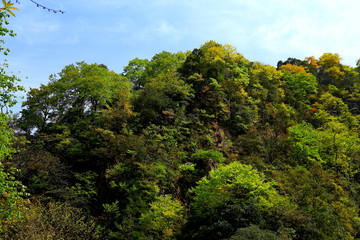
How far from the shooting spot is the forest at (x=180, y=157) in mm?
14047

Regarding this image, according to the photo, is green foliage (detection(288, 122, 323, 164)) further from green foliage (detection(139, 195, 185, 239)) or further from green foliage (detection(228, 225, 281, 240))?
green foliage (detection(228, 225, 281, 240))

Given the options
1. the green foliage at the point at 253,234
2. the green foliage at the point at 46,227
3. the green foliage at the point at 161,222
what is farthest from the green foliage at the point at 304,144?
the green foliage at the point at 46,227

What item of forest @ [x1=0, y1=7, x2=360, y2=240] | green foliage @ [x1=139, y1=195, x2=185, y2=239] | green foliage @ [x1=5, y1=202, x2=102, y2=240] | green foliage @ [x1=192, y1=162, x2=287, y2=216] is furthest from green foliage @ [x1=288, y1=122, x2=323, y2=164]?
green foliage @ [x1=5, y1=202, x2=102, y2=240]

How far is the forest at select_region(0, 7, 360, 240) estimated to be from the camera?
46.1 feet

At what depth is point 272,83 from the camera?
36312mm

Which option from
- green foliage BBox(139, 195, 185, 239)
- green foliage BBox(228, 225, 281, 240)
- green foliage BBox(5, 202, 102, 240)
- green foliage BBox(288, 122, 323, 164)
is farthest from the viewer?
green foliage BBox(288, 122, 323, 164)

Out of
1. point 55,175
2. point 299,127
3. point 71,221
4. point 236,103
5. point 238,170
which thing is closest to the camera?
point 71,221

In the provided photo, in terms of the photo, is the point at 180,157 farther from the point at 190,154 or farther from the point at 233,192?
the point at 233,192

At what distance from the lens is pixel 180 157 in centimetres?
2142

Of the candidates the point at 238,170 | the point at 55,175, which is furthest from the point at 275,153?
the point at 55,175

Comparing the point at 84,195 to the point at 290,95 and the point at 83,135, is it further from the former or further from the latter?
the point at 290,95

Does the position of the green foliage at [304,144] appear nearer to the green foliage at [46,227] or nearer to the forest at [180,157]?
the forest at [180,157]

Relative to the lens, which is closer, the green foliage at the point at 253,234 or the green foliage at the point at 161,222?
the green foliage at the point at 253,234

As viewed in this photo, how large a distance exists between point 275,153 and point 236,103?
6953mm
